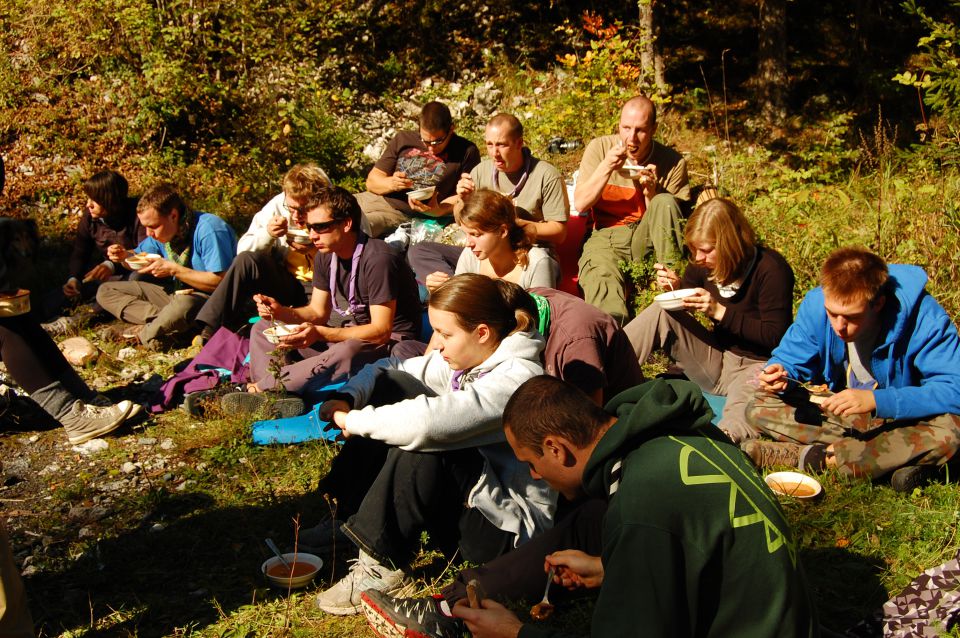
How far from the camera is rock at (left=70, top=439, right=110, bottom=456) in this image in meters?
4.86

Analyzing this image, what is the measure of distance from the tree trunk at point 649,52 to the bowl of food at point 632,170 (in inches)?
98.3

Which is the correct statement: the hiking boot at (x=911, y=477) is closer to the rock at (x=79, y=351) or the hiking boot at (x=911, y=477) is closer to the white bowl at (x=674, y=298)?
the white bowl at (x=674, y=298)

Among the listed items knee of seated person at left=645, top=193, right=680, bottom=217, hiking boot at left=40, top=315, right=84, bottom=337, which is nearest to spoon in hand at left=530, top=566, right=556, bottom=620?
knee of seated person at left=645, top=193, right=680, bottom=217

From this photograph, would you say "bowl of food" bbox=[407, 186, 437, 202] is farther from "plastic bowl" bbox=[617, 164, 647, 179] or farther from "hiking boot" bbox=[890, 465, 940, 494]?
"hiking boot" bbox=[890, 465, 940, 494]

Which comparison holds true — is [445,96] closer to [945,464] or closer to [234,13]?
[234,13]

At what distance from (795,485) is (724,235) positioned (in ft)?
4.61

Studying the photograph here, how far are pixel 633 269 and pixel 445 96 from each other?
479 cm

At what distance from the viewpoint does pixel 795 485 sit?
386cm

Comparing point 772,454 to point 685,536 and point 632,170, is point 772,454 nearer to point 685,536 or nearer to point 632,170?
point 632,170

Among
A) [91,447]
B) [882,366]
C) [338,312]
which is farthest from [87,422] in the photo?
[882,366]

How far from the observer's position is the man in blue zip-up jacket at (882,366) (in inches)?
146

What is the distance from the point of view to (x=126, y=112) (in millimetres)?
9727

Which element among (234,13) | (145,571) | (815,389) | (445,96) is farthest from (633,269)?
(234,13)

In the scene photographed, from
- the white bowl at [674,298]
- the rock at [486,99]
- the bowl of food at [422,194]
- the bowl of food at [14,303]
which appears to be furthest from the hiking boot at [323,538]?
the rock at [486,99]
